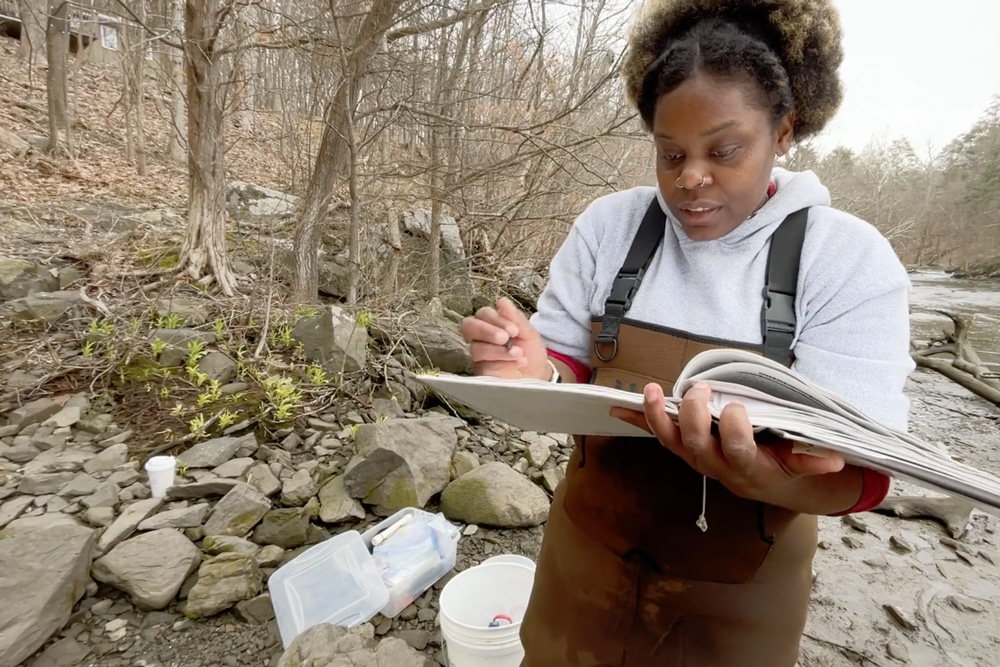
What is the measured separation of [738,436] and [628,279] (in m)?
0.53

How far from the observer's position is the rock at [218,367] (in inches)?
133

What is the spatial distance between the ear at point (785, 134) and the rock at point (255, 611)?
2450 mm

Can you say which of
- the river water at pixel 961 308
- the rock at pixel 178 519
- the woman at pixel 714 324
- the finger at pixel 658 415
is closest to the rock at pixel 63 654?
the rock at pixel 178 519

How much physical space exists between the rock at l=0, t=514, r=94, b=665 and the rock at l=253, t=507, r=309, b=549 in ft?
2.17

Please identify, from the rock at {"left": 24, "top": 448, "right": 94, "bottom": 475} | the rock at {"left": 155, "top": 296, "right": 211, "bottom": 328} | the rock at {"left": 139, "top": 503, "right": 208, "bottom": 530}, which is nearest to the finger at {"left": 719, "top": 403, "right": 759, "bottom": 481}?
the rock at {"left": 139, "top": 503, "right": 208, "bottom": 530}

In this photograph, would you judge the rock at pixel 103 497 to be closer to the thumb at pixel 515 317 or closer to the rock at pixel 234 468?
the rock at pixel 234 468

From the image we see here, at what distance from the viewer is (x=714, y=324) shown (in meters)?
1.05

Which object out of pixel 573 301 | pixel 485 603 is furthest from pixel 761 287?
pixel 485 603

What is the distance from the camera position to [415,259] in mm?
5883

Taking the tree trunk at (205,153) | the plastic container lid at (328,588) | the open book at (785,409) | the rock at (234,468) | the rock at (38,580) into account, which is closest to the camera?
the open book at (785,409)

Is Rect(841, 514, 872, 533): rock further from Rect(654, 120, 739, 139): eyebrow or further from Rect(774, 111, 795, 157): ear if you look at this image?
Rect(654, 120, 739, 139): eyebrow

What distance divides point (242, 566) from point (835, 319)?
7.85 feet

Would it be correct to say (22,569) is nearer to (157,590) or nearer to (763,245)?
(157,590)

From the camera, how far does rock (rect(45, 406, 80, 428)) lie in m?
3.04
